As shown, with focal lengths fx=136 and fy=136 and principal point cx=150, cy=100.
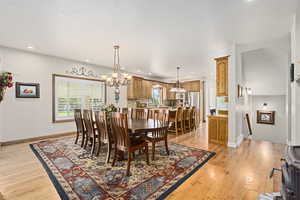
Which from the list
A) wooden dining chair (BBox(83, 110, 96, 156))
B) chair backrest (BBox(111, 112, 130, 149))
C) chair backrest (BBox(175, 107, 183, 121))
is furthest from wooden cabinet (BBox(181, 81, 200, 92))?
chair backrest (BBox(111, 112, 130, 149))

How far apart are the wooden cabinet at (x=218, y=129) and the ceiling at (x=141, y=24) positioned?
203 centimetres

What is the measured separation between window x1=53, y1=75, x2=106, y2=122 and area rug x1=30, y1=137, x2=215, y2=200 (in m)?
1.72

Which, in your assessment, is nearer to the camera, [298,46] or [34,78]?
[298,46]

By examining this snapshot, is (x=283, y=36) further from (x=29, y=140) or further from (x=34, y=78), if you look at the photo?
(x=29, y=140)

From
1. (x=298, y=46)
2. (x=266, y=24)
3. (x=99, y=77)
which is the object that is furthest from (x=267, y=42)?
→ (x=99, y=77)

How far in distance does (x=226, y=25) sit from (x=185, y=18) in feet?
3.00

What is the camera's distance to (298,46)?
91.3 inches

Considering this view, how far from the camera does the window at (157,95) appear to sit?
8062 mm

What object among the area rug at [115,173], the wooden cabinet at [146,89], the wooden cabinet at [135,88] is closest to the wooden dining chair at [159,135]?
the area rug at [115,173]

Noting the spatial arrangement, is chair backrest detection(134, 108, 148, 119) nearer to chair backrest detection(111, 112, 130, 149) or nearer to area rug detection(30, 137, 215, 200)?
area rug detection(30, 137, 215, 200)

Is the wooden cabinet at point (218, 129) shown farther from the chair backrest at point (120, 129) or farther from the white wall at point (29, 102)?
the white wall at point (29, 102)

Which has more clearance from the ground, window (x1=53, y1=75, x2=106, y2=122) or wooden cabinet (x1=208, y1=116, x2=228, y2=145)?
window (x1=53, y1=75, x2=106, y2=122)

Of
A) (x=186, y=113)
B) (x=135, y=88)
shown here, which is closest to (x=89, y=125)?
(x=186, y=113)

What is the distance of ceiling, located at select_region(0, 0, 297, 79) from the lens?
211cm
